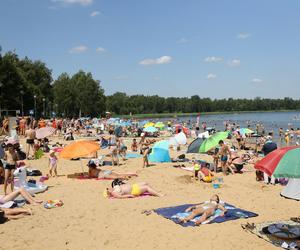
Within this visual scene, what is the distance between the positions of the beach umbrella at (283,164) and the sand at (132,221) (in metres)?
1.45

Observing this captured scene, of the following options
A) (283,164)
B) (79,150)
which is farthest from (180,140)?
(283,164)

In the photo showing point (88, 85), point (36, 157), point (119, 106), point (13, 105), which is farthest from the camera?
point (119, 106)

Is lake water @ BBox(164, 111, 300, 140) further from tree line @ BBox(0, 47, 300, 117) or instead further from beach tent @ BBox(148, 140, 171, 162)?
beach tent @ BBox(148, 140, 171, 162)

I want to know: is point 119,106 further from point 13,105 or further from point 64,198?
point 64,198

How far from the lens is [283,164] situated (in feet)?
16.4

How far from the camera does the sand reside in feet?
20.0

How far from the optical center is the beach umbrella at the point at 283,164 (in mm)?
4829

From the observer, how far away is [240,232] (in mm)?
6488

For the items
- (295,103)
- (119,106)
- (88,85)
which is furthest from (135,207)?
(295,103)

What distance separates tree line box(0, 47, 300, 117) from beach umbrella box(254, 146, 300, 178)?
109 feet

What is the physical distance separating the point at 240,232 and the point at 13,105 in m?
48.6

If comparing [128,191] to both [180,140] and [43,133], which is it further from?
[180,140]

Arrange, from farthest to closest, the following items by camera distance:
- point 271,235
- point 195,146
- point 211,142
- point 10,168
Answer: point 195,146 → point 211,142 → point 10,168 → point 271,235

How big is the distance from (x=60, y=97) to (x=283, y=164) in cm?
6979
